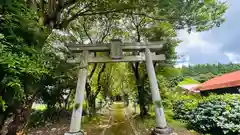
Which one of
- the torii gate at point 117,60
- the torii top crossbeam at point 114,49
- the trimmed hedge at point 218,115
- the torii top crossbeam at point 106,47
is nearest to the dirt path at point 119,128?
the torii gate at point 117,60

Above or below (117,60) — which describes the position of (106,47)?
above

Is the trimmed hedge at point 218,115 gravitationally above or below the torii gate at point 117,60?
below

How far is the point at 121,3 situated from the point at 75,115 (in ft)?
13.2

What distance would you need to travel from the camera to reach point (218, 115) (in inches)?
215

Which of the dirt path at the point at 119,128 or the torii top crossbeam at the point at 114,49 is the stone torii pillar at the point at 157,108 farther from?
the dirt path at the point at 119,128

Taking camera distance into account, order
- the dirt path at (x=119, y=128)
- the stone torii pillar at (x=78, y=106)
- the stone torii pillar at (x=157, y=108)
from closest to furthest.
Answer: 1. the stone torii pillar at (x=78, y=106)
2. the stone torii pillar at (x=157, y=108)
3. the dirt path at (x=119, y=128)

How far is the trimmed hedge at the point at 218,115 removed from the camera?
495cm

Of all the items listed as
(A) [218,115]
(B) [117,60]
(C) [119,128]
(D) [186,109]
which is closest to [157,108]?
(A) [218,115]

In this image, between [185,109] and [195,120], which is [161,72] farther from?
[195,120]

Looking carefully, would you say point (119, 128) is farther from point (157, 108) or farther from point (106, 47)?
point (106, 47)

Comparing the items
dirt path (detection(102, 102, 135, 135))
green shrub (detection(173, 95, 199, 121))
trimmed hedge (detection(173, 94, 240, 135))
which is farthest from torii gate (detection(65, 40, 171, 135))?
green shrub (detection(173, 95, 199, 121))

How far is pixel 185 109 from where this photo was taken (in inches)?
322

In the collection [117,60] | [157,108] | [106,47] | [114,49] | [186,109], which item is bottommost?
[186,109]

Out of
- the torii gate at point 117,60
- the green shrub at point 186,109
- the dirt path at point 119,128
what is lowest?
the dirt path at point 119,128
